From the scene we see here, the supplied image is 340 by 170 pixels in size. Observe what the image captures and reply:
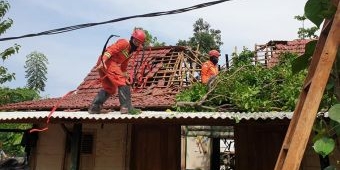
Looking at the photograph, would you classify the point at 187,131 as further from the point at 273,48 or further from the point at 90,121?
the point at 90,121

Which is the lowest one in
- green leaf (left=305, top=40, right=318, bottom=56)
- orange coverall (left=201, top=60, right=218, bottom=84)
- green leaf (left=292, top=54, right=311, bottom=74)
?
green leaf (left=292, top=54, right=311, bottom=74)

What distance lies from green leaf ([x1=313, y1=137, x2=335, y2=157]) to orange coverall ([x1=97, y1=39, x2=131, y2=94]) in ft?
18.6

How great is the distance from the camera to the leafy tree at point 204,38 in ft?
117

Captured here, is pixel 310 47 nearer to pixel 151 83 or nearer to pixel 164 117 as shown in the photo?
pixel 164 117

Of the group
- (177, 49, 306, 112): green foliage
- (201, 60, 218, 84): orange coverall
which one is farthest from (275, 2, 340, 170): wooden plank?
(201, 60, 218, 84): orange coverall

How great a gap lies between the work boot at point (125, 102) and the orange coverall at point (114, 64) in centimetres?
13

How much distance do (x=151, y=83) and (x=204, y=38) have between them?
26.2m

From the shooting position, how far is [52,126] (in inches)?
399

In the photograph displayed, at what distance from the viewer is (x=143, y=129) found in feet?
30.5

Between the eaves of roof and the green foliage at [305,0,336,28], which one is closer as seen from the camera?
the green foliage at [305,0,336,28]

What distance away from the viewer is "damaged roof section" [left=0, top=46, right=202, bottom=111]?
964 cm

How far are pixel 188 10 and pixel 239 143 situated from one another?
3334 millimetres

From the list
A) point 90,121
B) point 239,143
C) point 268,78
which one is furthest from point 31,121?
point 268,78

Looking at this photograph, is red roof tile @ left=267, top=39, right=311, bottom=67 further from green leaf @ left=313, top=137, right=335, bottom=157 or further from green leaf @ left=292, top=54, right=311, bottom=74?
green leaf @ left=313, top=137, right=335, bottom=157
